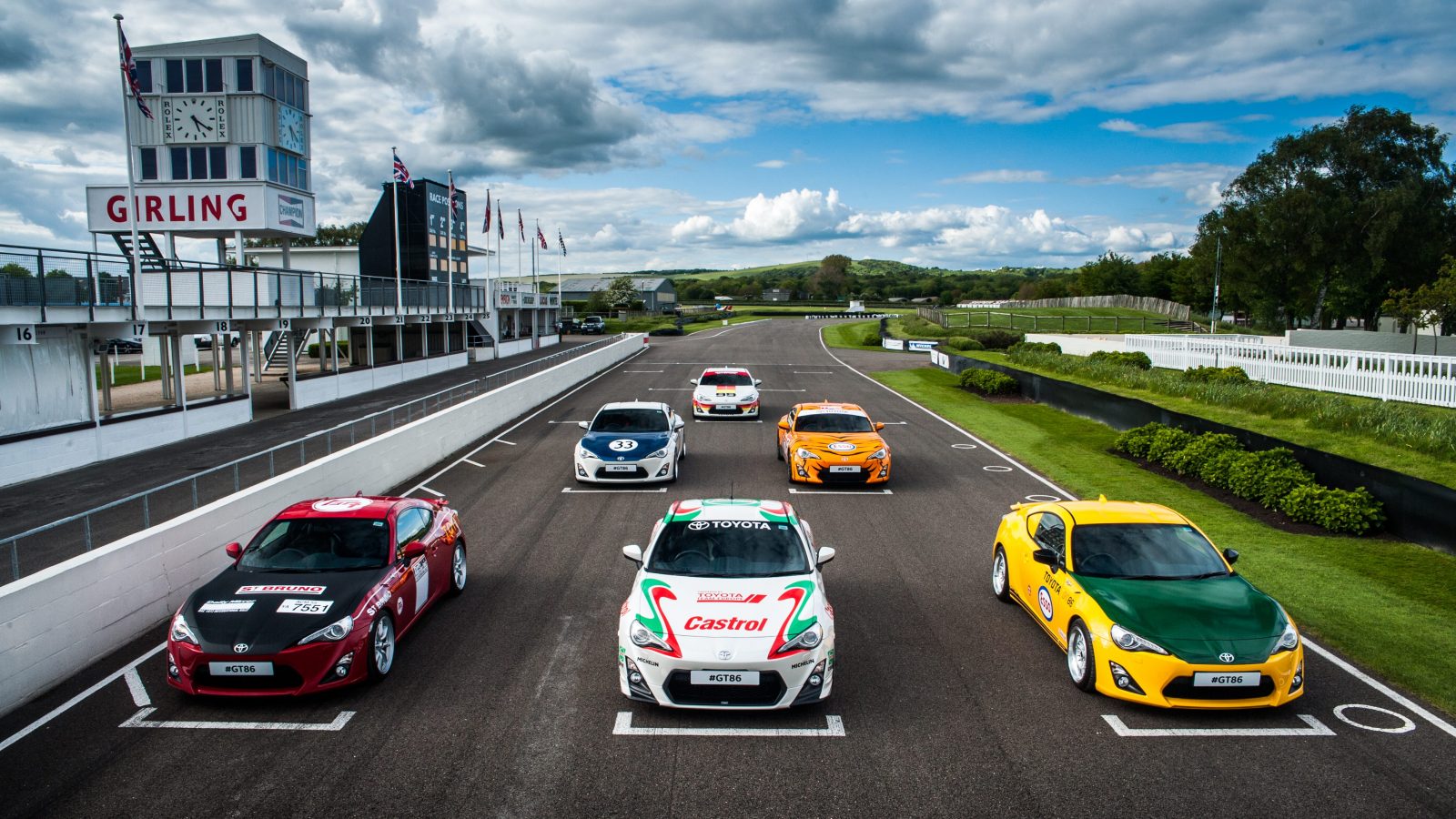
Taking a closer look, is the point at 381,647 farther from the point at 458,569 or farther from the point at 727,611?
the point at 727,611

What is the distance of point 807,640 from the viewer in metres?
7.14

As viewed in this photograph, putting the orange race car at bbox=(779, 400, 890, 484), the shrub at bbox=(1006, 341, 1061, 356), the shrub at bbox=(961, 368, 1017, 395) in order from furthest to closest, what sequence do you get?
the shrub at bbox=(1006, 341, 1061, 356) → the shrub at bbox=(961, 368, 1017, 395) → the orange race car at bbox=(779, 400, 890, 484)

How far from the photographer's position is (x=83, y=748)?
6758mm

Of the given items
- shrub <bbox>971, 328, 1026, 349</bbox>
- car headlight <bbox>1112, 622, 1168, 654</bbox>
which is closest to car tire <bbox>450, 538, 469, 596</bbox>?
car headlight <bbox>1112, 622, 1168, 654</bbox>

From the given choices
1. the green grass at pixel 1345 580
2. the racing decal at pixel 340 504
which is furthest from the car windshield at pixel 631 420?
the racing decal at pixel 340 504

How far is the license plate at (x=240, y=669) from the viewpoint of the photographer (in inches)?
286

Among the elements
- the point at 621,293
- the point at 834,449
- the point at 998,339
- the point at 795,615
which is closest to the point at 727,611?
the point at 795,615

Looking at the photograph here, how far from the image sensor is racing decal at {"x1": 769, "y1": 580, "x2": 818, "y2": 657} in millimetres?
7074

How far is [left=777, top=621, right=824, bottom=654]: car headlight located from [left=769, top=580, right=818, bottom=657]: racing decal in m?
0.02

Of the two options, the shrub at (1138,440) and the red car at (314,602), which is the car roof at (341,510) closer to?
the red car at (314,602)

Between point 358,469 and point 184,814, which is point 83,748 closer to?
point 184,814

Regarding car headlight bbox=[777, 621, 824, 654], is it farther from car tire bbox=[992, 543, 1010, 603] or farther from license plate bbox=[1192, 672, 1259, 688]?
car tire bbox=[992, 543, 1010, 603]

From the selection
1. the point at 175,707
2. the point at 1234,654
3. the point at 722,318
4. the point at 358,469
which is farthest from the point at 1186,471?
the point at 722,318

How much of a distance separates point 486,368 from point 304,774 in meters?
42.9
